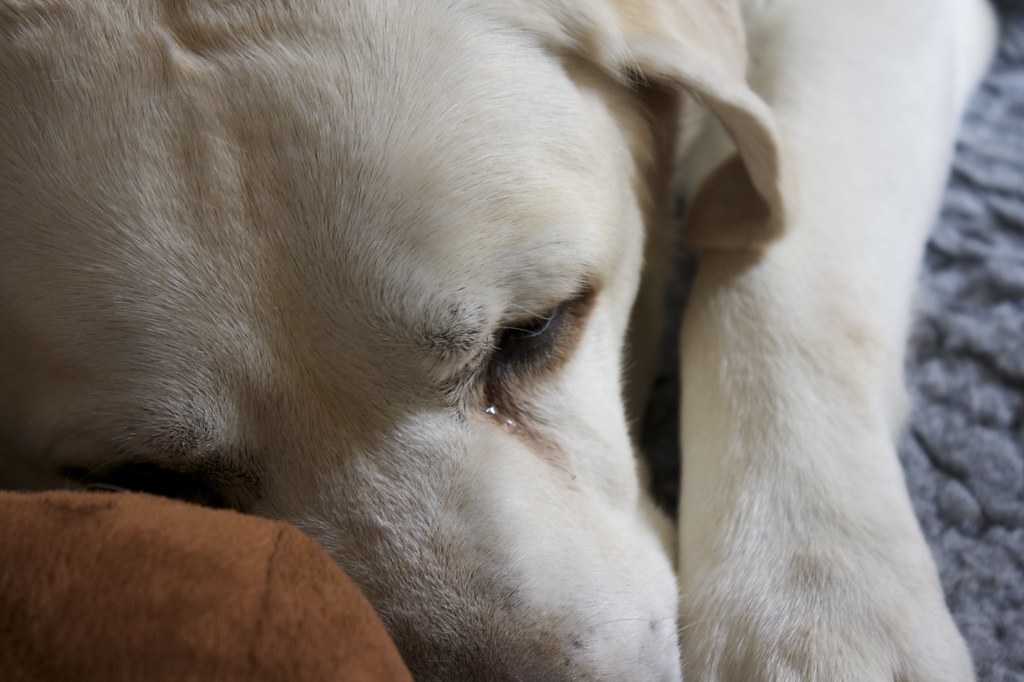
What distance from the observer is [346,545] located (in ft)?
3.15

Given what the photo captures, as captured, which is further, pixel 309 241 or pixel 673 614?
pixel 673 614

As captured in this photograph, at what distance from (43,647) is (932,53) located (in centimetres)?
161

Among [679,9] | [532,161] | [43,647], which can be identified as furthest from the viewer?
[679,9]

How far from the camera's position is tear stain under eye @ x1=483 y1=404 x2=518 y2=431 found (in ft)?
3.39

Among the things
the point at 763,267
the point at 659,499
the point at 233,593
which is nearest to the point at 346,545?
the point at 233,593

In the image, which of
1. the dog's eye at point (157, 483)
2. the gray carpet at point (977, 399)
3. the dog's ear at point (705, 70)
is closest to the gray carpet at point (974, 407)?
the gray carpet at point (977, 399)

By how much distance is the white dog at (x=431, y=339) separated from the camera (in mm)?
894

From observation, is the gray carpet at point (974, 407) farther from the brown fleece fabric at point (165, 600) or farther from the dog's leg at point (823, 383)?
the brown fleece fabric at point (165, 600)

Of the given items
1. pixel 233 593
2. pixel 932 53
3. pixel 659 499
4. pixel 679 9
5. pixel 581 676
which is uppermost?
pixel 679 9

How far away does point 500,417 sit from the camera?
104 cm

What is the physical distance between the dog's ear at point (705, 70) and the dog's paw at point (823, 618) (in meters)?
0.46

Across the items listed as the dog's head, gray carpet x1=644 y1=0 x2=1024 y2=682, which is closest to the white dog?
the dog's head

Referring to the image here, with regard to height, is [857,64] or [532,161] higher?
[532,161]

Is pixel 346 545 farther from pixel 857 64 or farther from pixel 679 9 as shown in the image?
pixel 857 64
